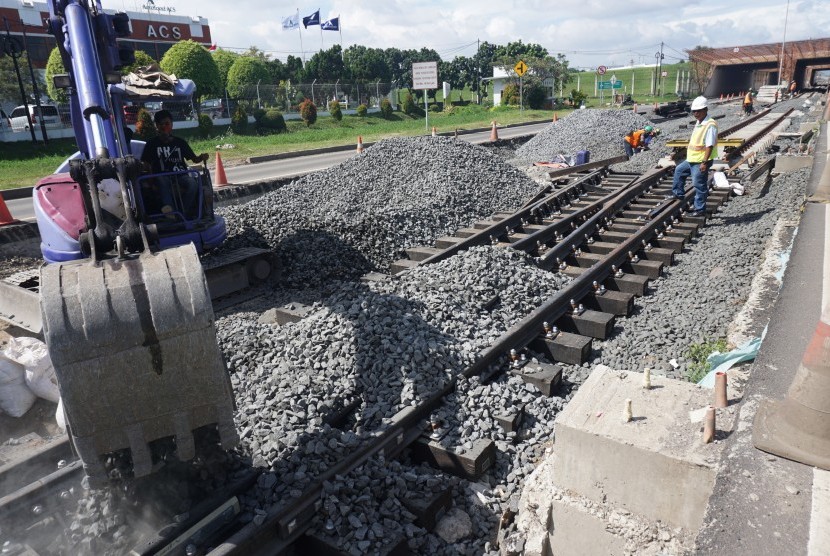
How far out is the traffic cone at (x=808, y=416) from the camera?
112 inches

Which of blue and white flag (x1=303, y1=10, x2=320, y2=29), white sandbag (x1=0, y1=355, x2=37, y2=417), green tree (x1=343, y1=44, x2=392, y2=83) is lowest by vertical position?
white sandbag (x1=0, y1=355, x2=37, y2=417)

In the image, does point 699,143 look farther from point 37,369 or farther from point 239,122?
point 239,122

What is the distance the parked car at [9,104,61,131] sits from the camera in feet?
106

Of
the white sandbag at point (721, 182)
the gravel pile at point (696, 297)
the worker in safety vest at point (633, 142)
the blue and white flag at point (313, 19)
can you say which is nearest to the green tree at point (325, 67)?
the blue and white flag at point (313, 19)

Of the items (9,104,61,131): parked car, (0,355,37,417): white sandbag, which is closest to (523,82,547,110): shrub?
(9,104,61,131): parked car

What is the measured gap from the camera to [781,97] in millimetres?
49625

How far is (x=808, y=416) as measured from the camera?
9.46ft

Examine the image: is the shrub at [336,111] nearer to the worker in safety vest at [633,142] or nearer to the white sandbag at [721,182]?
the worker in safety vest at [633,142]

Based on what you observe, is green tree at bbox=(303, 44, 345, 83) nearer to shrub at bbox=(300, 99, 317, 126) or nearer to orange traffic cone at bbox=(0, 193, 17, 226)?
shrub at bbox=(300, 99, 317, 126)

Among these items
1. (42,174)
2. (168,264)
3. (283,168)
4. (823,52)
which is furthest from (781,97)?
(168,264)

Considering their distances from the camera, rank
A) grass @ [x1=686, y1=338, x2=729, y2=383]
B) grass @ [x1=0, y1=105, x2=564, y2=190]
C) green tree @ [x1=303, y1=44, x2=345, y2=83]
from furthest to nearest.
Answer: green tree @ [x1=303, y1=44, x2=345, y2=83] → grass @ [x1=0, y1=105, x2=564, y2=190] → grass @ [x1=686, y1=338, x2=729, y2=383]

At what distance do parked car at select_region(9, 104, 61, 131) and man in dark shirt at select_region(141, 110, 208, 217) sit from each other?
30.4 metres

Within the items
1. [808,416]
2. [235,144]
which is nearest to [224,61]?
[235,144]

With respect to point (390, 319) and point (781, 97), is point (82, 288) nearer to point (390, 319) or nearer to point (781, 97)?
point (390, 319)
